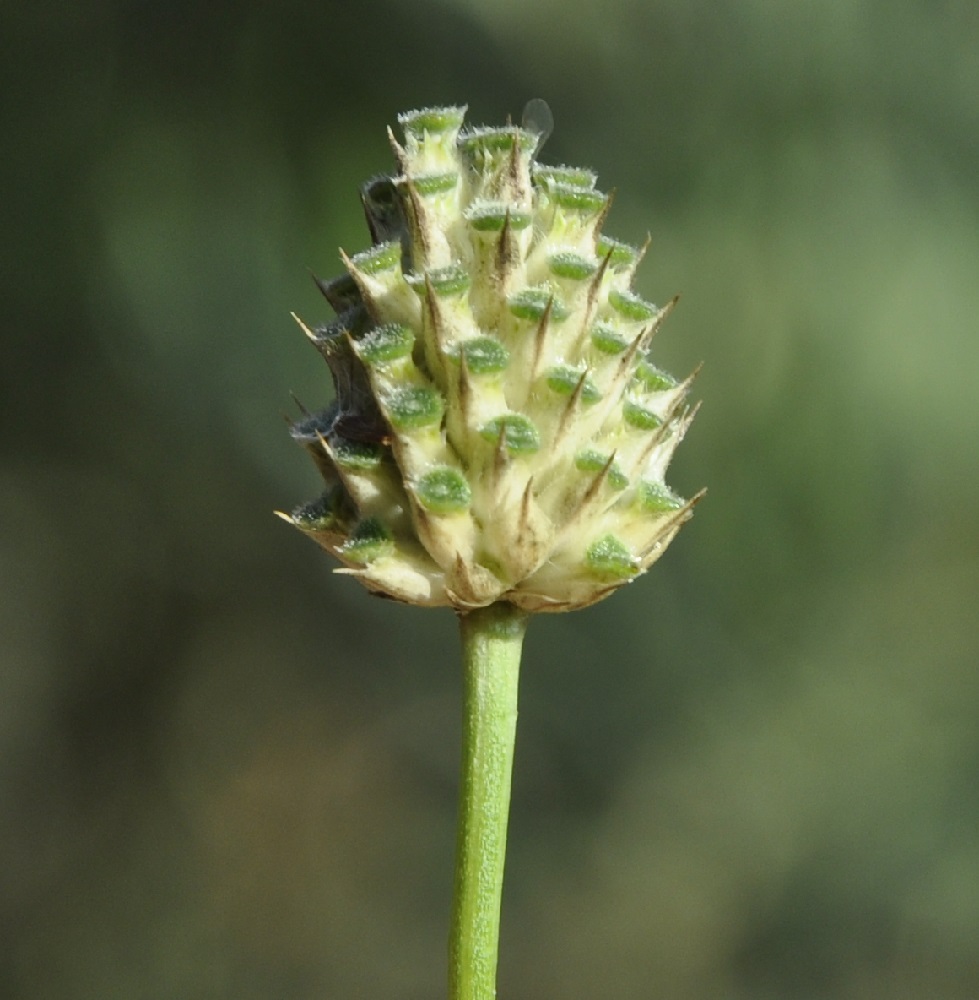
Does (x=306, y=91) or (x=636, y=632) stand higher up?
(x=306, y=91)

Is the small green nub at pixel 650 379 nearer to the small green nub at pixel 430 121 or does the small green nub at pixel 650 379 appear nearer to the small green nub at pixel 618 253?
the small green nub at pixel 618 253

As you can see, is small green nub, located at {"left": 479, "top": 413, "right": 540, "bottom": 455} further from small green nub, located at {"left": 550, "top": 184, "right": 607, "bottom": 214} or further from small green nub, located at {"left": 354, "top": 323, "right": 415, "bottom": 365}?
small green nub, located at {"left": 550, "top": 184, "right": 607, "bottom": 214}

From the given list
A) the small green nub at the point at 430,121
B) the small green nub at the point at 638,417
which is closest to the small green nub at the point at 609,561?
the small green nub at the point at 638,417

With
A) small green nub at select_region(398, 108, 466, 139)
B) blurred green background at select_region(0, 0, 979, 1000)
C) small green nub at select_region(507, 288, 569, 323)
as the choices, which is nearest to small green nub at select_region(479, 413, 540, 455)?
small green nub at select_region(507, 288, 569, 323)

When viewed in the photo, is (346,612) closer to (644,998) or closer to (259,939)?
(259,939)

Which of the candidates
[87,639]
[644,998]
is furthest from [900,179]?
[87,639]
